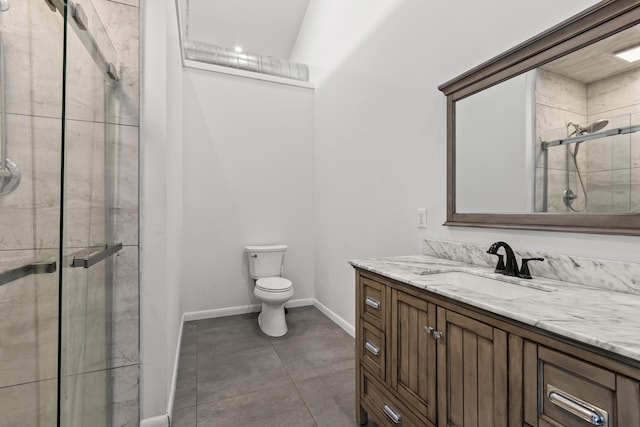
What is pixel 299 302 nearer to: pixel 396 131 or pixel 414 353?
pixel 396 131

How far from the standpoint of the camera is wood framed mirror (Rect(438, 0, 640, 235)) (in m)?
1.10

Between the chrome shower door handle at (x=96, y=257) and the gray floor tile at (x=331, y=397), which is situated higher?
the chrome shower door handle at (x=96, y=257)

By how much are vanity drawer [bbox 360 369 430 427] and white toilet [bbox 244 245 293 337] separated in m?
1.25

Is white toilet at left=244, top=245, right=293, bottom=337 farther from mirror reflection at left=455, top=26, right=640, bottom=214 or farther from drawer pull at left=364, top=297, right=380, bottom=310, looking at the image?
mirror reflection at left=455, top=26, right=640, bottom=214

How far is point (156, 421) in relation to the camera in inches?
62.8

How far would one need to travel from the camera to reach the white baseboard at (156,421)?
5.18ft

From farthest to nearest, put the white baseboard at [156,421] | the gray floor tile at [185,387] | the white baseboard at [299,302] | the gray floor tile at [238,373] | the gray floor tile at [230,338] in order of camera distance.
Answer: the white baseboard at [299,302]
the gray floor tile at [230,338]
the gray floor tile at [238,373]
the gray floor tile at [185,387]
the white baseboard at [156,421]

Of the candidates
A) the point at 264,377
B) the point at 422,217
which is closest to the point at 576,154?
the point at 422,217

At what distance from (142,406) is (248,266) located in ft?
6.09

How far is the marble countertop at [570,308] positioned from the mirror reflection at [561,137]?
1.06 feet

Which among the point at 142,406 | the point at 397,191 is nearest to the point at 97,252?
the point at 142,406

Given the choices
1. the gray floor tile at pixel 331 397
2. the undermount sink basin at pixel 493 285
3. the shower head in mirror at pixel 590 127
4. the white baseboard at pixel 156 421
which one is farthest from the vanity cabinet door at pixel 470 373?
the white baseboard at pixel 156 421

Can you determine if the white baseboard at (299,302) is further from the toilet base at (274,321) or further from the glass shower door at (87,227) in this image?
the glass shower door at (87,227)

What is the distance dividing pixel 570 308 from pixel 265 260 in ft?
8.79
